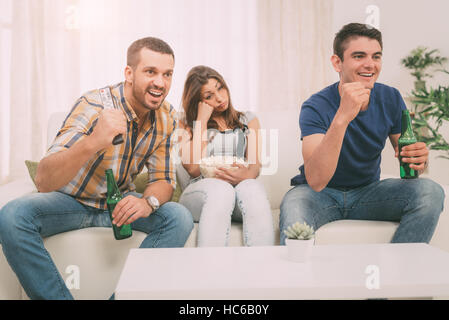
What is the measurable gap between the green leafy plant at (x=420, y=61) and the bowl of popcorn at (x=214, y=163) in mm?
2121

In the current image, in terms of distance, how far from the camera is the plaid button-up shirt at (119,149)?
1495 millimetres

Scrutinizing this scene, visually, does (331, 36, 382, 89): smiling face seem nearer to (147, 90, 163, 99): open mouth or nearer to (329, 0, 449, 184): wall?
(147, 90, 163, 99): open mouth

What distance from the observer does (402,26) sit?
11.6 feet

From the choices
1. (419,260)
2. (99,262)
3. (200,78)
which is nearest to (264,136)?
(200,78)

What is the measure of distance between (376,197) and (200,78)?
91 centimetres

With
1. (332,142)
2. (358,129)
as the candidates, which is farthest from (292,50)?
(332,142)

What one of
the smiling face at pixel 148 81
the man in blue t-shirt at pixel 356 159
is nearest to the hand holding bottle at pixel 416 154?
the man in blue t-shirt at pixel 356 159

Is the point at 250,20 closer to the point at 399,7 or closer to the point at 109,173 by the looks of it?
the point at 399,7

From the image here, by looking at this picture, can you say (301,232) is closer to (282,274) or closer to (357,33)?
(282,274)

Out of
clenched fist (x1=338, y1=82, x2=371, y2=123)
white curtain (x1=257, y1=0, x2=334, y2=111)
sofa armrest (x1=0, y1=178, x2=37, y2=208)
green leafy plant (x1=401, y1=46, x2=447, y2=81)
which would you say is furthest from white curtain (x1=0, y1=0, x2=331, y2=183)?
clenched fist (x1=338, y1=82, x2=371, y2=123)

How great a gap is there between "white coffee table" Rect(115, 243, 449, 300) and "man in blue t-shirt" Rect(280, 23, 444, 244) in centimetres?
35

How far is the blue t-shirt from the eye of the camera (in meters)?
1.66

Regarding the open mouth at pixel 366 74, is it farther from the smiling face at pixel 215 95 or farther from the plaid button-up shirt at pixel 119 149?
the plaid button-up shirt at pixel 119 149
